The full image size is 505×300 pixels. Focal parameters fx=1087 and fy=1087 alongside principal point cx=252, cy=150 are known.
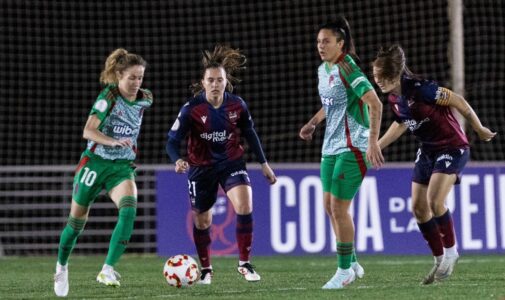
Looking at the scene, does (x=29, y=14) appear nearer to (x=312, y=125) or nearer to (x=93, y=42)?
(x=93, y=42)

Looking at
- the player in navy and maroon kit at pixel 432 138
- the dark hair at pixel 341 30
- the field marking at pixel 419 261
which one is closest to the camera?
the dark hair at pixel 341 30

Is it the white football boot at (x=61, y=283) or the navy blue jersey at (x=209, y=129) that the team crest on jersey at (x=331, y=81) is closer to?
the navy blue jersey at (x=209, y=129)

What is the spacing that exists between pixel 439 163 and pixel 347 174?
2.35 feet

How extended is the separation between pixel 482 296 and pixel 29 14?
1225 cm

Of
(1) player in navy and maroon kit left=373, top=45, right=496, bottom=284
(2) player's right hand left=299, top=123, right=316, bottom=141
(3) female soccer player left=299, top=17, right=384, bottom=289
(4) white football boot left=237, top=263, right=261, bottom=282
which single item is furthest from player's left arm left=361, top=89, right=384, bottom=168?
(4) white football boot left=237, top=263, right=261, bottom=282

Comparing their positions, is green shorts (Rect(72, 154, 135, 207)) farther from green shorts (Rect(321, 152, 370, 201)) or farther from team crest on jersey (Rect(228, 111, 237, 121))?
green shorts (Rect(321, 152, 370, 201))

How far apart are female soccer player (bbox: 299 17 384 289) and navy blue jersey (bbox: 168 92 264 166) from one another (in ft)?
2.82

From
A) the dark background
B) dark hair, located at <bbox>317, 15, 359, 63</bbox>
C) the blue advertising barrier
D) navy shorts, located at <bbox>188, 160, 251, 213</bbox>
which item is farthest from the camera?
the dark background

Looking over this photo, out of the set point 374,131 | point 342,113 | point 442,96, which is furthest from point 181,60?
point 374,131

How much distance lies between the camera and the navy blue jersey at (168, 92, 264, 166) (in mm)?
7734

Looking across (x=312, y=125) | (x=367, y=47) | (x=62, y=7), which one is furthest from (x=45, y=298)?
(x=62, y=7)

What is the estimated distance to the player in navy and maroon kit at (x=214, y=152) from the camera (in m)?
7.72

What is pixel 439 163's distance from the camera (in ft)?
23.6

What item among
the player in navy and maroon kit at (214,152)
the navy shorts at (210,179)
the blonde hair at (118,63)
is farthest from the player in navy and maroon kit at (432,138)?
the blonde hair at (118,63)
